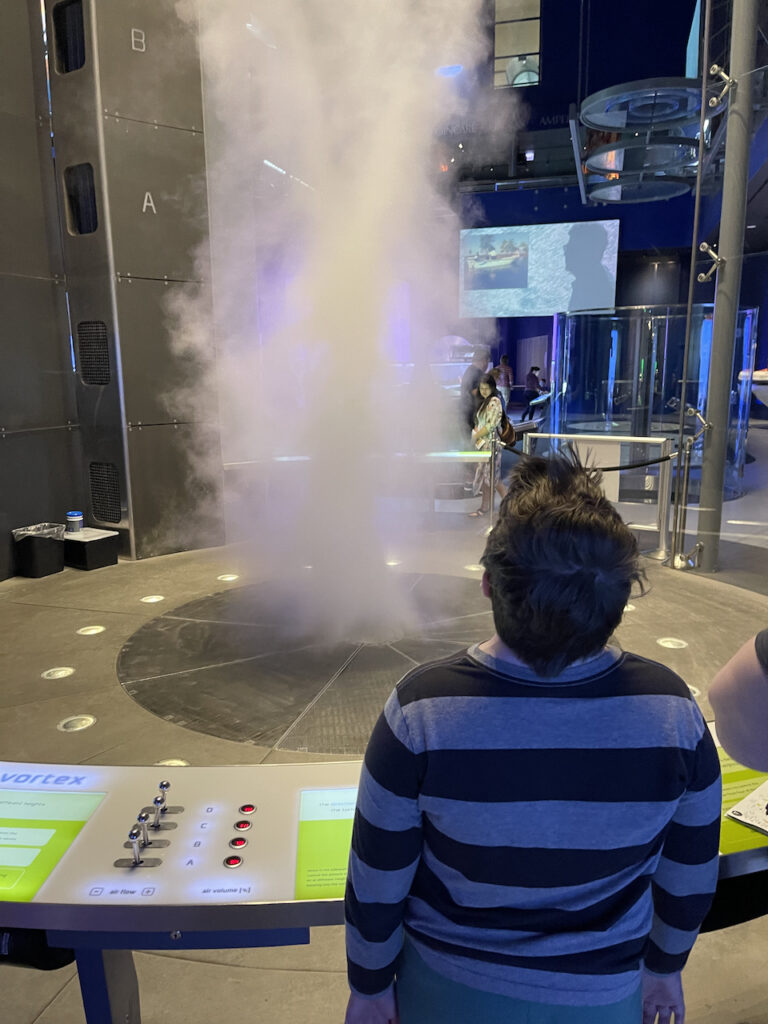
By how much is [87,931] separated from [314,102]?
11.8ft

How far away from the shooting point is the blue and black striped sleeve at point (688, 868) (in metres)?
0.93

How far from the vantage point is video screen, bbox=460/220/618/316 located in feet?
42.8

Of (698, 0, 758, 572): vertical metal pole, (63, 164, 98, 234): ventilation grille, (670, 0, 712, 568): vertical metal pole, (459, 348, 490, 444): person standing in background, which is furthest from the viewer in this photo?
(459, 348, 490, 444): person standing in background

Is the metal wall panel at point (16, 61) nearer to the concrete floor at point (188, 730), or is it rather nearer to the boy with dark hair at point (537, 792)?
the concrete floor at point (188, 730)

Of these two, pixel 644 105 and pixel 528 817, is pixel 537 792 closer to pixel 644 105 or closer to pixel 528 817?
pixel 528 817

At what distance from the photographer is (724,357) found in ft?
14.7

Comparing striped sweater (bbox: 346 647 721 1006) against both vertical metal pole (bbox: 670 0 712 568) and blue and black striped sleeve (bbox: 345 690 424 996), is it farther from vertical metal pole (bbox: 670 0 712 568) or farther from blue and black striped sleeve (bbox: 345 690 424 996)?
vertical metal pole (bbox: 670 0 712 568)

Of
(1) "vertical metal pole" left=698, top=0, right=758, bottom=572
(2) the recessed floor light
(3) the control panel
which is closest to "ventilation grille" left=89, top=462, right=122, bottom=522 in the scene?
(2) the recessed floor light

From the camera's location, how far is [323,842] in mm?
1201

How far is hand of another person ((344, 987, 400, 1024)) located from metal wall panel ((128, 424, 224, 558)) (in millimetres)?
4546

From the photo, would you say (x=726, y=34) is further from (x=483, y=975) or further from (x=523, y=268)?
(x=523, y=268)

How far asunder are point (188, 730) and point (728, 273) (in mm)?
3854

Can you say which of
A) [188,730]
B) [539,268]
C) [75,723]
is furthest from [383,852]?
[539,268]

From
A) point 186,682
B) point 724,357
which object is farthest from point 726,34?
point 186,682
